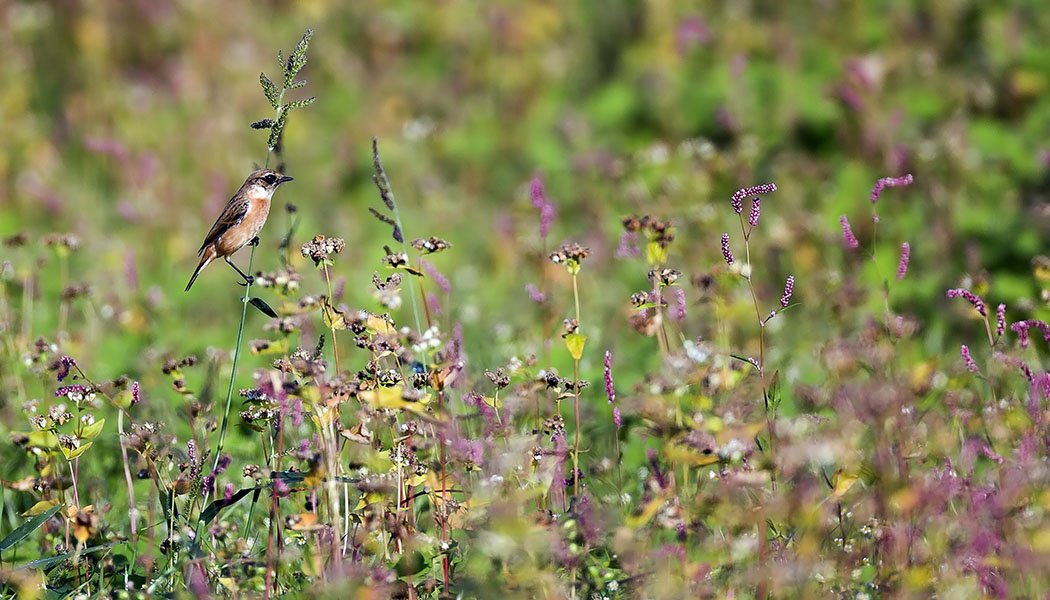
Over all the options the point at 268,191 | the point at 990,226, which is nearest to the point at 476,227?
the point at 990,226

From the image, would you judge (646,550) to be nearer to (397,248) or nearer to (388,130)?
(397,248)

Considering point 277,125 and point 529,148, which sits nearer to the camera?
point 277,125

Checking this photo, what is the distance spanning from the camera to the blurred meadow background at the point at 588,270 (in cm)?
193

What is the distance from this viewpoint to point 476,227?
5.29 metres

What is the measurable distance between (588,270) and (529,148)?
46.1 inches

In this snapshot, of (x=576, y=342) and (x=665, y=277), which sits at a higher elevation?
(x=665, y=277)

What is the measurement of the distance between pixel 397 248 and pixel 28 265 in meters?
1.46

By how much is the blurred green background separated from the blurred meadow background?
2cm

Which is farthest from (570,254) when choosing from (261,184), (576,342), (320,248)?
(261,184)

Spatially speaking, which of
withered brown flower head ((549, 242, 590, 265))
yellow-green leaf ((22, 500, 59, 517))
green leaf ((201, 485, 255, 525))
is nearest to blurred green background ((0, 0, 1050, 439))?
yellow-green leaf ((22, 500, 59, 517))

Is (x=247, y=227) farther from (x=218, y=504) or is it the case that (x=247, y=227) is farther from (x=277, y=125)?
(x=218, y=504)

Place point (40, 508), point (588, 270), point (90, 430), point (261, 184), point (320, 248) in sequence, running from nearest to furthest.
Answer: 1. point (320, 248)
2. point (90, 430)
3. point (40, 508)
4. point (261, 184)
5. point (588, 270)

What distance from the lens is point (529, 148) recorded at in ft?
18.7

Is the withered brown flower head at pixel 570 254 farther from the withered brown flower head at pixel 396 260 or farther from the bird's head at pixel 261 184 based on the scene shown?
the bird's head at pixel 261 184
